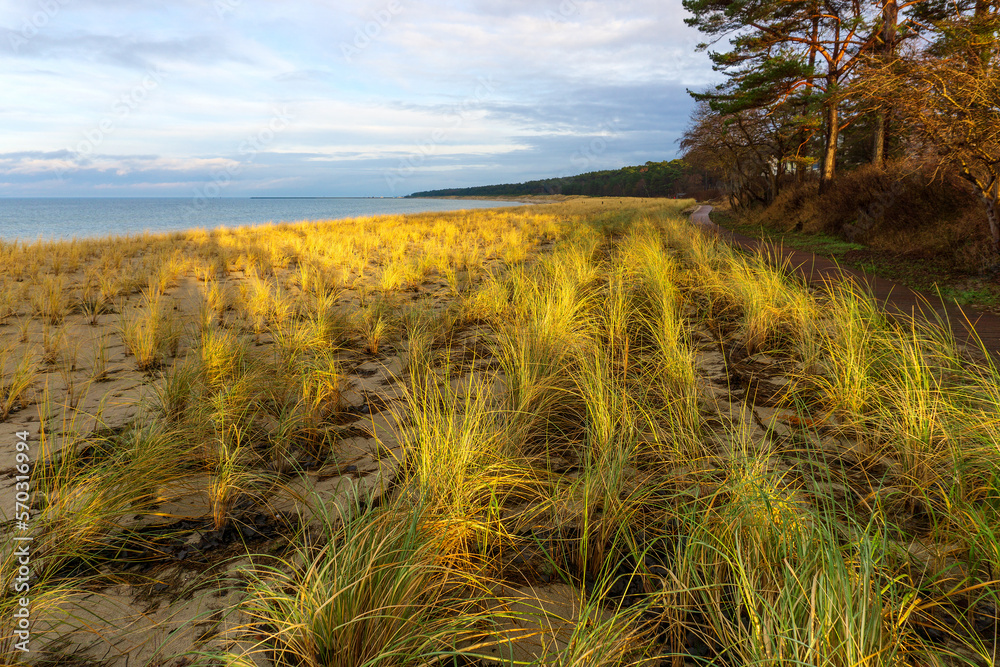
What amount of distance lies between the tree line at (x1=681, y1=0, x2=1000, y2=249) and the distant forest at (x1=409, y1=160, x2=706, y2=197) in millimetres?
53733

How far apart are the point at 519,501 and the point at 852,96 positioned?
1425 centimetres

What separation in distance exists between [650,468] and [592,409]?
421 millimetres

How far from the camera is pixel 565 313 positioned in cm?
417

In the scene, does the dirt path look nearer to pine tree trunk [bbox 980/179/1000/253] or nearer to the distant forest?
pine tree trunk [bbox 980/179/1000/253]

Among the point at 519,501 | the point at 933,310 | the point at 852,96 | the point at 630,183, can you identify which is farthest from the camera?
the point at 630,183

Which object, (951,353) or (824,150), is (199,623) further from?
(824,150)

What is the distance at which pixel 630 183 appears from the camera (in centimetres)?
9288

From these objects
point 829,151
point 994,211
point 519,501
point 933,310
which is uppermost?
point 829,151

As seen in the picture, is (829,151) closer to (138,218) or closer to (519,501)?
(519,501)

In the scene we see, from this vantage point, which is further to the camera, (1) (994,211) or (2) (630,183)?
(2) (630,183)

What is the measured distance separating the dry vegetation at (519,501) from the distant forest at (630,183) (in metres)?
76.2

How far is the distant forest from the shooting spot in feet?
265

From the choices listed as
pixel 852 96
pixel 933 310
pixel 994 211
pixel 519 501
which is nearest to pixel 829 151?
pixel 852 96

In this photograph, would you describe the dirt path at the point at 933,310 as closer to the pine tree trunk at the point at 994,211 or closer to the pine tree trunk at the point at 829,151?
the pine tree trunk at the point at 994,211
